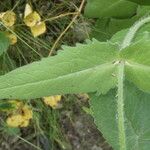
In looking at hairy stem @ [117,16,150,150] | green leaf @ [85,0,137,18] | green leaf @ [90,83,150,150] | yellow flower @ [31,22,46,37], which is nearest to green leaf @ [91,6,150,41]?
green leaf @ [85,0,137,18]

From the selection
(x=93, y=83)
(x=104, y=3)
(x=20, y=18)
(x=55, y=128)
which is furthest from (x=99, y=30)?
(x=93, y=83)

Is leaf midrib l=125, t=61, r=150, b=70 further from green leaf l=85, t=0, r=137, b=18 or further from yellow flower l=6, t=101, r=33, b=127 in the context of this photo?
yellow flower l=6, t=101, r=33, b=127

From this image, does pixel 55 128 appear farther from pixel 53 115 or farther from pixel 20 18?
pixel 20 18

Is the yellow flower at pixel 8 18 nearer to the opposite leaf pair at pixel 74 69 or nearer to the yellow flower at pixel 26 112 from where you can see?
the yellow flower at pixel 26 112

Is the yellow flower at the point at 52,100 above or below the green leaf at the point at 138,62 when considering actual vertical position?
below

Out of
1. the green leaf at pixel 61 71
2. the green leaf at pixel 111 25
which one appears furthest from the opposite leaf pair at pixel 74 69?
the green leaf at pixel 111 25
